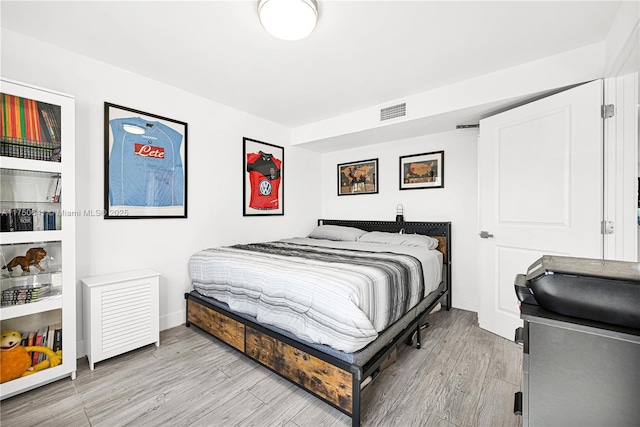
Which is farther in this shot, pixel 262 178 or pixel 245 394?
pixel 262 178

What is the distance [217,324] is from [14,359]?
1268 mm

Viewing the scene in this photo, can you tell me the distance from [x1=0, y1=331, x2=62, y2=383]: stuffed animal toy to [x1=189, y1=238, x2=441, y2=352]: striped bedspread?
1176mm

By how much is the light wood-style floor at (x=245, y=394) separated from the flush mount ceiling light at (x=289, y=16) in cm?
242

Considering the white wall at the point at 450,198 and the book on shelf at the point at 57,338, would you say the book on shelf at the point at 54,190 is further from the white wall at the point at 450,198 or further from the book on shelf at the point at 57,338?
the white wall at the point at 450,198

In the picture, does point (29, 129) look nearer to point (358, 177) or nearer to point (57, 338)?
point (57, 338)

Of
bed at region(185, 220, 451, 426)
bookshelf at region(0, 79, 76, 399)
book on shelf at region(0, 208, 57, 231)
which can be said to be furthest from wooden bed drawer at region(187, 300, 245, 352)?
book on shelf at region(0, 208, 57, 231)

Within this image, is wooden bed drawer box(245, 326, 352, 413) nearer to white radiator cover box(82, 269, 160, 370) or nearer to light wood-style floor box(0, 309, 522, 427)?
light wood-style floor box(0, 309, 522, 427)

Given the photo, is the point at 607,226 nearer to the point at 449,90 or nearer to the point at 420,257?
the point at 420,257

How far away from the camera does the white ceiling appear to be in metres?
1.80

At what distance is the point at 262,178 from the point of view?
385 centimetres

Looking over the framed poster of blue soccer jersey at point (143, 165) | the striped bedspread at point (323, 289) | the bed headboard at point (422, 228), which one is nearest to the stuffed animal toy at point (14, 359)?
the framed poster of blue soccer jersey at point (143, 165)

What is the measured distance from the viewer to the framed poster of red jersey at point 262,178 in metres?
3.66

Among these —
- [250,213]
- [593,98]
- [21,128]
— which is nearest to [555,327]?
[593,98]

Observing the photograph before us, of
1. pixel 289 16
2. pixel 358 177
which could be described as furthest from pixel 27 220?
pixel 358 177
